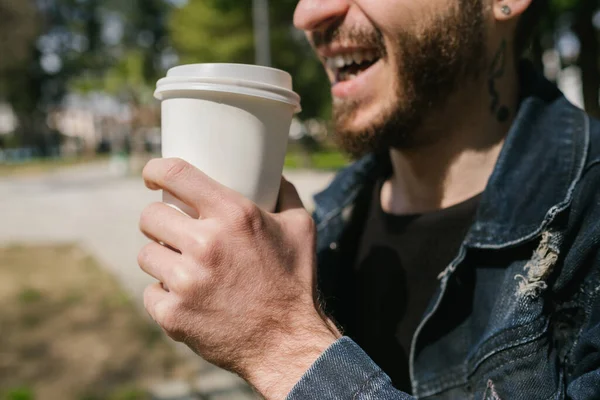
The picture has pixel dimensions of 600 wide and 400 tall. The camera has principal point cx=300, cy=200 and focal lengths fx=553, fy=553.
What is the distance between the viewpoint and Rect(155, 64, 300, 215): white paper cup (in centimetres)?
121

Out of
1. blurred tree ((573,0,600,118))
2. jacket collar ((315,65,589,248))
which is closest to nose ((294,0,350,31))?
jacket collar ((315,65,589,248))

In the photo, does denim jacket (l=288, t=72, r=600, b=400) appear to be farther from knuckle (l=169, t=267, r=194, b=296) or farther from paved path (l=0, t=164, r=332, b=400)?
paved path (l=0, t=164, r=332, b=400)

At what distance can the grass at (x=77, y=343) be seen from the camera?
13.3 feet

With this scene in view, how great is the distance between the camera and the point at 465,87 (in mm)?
1862

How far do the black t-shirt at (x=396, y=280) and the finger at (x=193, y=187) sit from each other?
0.83 m

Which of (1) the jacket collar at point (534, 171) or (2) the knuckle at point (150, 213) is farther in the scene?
(1) the jacket collar at point (534, 171)

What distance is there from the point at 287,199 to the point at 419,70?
663 millimetres

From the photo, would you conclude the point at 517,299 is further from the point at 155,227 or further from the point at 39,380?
the point at 39,380

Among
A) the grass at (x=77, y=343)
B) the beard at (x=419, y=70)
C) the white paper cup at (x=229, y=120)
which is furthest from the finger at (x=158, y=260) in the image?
the grass at (x=77, y=343)

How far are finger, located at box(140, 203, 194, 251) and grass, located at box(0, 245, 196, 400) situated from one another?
299cm

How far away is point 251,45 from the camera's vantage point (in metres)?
24.8

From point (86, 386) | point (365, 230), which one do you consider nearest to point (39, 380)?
point (86, 386)

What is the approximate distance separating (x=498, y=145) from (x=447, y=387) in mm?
831

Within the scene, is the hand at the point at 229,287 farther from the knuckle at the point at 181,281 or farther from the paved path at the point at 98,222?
the paved path at the point at 98,222
